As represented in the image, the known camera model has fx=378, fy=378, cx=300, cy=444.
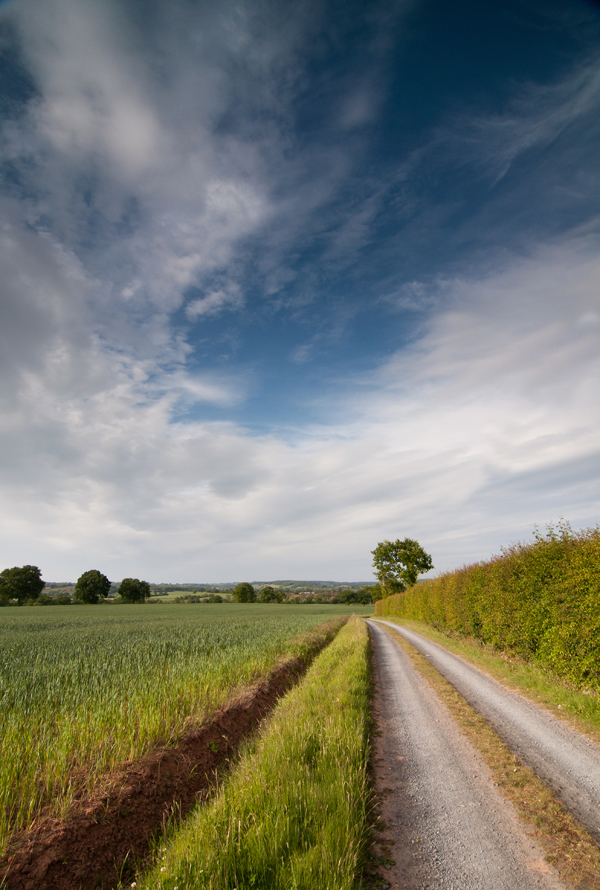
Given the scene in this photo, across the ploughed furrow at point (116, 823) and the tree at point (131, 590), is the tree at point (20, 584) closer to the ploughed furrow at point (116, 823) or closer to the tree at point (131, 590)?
the tree at point (131, 590)

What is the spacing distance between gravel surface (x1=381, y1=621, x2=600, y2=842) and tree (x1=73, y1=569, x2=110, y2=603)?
116m

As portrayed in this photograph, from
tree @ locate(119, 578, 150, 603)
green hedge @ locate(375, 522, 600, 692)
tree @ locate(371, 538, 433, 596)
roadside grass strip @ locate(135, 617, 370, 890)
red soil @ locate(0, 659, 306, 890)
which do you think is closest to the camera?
roadside grass strip @ locate(135, 617, 370, 890)

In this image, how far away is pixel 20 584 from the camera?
9081 cm

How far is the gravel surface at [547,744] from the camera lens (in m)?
4.93

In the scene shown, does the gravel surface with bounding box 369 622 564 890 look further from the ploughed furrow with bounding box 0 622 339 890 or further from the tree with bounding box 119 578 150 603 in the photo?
the tree with bounding box 119 578 150 603

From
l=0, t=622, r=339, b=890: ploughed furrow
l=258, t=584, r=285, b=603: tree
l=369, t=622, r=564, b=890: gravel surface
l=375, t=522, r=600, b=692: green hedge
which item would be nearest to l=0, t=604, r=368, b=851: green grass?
l=0, t=622, r=339, b=890: ploughed furrow

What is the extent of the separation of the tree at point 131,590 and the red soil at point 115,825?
12352cm

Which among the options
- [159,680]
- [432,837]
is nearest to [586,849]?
[432,837]

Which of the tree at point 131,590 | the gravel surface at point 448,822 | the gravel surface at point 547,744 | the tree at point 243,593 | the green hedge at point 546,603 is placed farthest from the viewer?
the tree at point 243,593

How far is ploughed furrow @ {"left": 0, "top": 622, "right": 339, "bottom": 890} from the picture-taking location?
12.7 feet

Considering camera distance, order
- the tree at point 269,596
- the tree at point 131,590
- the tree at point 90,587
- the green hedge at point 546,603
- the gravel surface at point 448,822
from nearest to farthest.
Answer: the gravel surface at point 448,822 → the green hedge at point 546,603 → the tree at point 90,587 → the tree at point 131,590 → the tree at point 269,596

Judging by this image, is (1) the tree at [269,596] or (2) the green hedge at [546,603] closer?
(2) the green hedge at [546,603]

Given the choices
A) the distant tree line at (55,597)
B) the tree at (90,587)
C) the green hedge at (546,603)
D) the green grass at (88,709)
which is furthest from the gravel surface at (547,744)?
the tree at (90,587)

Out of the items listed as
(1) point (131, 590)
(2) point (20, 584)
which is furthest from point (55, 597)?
(1) point (131, 590)
